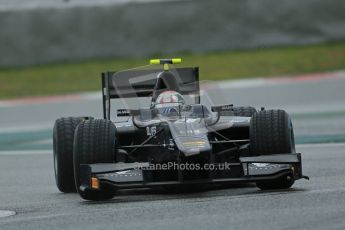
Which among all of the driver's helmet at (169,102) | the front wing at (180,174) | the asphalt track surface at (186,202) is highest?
the driver's helmet at (169,102)

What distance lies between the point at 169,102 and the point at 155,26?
43.6 feet

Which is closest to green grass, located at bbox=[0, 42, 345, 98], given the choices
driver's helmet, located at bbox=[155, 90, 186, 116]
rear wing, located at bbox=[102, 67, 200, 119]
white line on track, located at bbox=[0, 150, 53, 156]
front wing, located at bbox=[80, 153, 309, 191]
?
white line on track, located at bbox=[0, 150, 53, 156]

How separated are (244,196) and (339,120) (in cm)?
873

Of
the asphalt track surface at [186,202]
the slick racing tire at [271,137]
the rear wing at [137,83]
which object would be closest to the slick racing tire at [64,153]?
the asphalt track surface at [186,202]

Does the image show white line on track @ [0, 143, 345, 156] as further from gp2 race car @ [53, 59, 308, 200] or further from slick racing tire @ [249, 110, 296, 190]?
slick racing tire @ [249, 110, 296, 190]

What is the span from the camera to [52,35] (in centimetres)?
2412

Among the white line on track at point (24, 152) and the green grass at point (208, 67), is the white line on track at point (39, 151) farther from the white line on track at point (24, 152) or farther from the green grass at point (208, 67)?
the green grass at point (208, 67)

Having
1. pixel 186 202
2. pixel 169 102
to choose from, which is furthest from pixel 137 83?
pixel 186 202

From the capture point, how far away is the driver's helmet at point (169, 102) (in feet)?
34.6

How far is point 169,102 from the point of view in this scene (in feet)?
35.6

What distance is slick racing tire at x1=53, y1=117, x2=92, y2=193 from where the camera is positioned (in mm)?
10734

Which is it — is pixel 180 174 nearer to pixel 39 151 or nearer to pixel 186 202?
pixel 186 202

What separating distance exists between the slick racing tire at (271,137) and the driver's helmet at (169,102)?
0.91 meters

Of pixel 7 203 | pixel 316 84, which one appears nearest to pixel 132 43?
pixel 316 84
